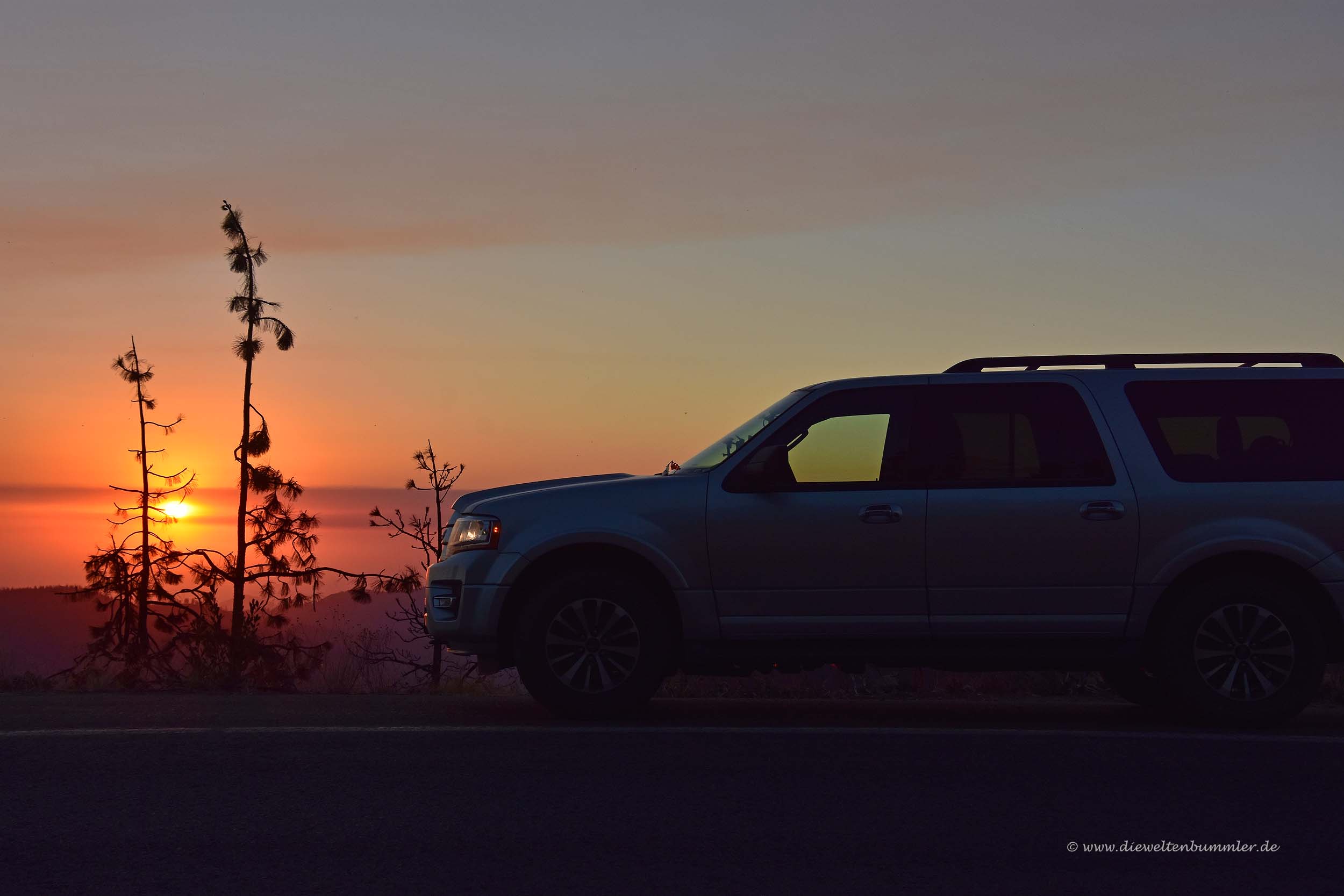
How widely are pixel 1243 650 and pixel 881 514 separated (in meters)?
2.37

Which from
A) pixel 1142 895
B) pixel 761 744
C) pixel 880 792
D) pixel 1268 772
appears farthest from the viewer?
pixel 761 744

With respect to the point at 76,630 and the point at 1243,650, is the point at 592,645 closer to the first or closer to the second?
the point at 1243,650

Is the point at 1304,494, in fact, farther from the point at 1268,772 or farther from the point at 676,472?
the point at 676,472

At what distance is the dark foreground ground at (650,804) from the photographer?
17.2 feet

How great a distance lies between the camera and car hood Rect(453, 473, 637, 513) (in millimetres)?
9195

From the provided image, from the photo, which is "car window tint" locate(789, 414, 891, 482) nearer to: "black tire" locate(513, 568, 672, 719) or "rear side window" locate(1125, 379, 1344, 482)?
"black tire" locate(513, 568, 672, 719)

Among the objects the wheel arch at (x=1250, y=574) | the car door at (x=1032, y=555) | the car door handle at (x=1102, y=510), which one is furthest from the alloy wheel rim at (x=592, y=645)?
the wheel arch at (x=1250, y=574)

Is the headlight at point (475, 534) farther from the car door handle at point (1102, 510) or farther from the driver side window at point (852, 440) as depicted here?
the car door handle at point (1102, 510)

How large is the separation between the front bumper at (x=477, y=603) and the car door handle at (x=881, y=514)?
2.09m

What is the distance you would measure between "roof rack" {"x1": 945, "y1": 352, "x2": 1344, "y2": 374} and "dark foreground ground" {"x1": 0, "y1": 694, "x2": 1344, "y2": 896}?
2255 mm

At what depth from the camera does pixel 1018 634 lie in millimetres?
8797

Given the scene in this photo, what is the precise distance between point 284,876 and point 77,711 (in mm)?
4688

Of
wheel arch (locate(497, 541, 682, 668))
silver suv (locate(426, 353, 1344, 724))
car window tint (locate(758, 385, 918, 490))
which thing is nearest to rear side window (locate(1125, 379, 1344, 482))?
silver suv (locate(426, 353, 1344, 724))

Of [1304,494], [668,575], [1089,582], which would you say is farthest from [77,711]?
[1304,494]
